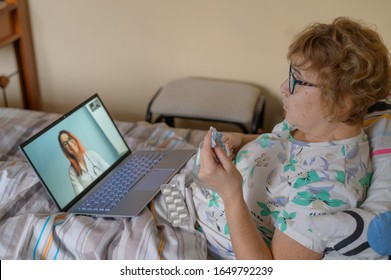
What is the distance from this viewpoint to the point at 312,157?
1065mm

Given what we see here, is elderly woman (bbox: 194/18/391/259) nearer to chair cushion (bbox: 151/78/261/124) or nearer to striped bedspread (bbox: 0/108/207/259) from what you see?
striped bedspread (bbox: 0/108/207/259)

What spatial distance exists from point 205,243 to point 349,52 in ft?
1.97

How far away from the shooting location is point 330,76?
977 mm

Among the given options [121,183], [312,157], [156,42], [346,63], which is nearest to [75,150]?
[121,183]

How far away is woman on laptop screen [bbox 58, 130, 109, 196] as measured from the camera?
1.31 m

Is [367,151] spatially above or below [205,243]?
above

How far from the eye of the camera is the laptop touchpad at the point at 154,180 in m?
1.34

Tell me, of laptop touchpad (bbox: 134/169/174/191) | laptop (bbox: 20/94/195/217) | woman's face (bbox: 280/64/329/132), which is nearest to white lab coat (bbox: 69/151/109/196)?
laptop (bbox: 20/94/195/217)

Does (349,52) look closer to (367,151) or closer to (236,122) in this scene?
(367,151)

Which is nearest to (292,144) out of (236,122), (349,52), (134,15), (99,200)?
(349,52)

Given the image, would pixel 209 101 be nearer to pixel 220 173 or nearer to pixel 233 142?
pixel 233 142

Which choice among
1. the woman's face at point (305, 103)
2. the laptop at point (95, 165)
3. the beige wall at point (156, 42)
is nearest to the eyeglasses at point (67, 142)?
the laptop at point (95, 165)

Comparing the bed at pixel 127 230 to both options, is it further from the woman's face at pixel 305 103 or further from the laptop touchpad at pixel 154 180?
the woman's face at pixel 305 103
